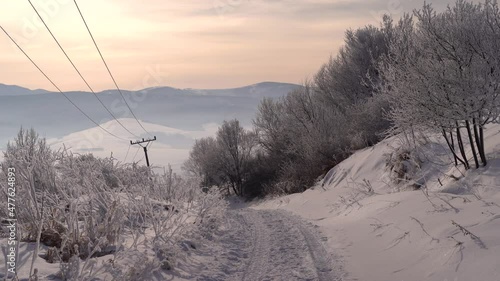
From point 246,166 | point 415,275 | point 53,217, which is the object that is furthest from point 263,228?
point 246,166

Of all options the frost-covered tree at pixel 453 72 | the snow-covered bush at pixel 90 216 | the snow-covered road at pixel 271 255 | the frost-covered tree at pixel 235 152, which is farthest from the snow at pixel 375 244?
the frost-covered tree at pixel 235 152

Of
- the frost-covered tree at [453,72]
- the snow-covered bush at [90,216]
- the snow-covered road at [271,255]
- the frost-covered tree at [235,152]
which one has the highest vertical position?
the frost-covered tree at [453,72]

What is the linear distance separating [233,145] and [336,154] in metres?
25.7

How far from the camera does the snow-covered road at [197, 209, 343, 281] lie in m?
7.55

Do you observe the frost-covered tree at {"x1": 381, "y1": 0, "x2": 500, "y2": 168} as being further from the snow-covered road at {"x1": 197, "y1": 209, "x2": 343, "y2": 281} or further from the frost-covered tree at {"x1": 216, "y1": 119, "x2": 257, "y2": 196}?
the frost-covered tree at {"x1": 216, "y1": 119, "x2": 257, "y2": 196}

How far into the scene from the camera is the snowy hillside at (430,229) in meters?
6.36

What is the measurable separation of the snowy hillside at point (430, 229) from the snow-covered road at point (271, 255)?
1.47 ft

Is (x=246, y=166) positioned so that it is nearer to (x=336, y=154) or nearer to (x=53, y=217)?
(x=336, y=154)

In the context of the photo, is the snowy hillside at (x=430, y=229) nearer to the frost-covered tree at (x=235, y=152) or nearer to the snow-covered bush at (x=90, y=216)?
the snow-covered bush at (x=90, y=216)

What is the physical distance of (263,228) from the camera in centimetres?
1312

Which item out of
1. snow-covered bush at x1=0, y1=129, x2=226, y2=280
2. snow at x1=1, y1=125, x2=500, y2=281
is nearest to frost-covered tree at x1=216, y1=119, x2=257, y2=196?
snow at x1=1, y1=125, x2=500, y2=281

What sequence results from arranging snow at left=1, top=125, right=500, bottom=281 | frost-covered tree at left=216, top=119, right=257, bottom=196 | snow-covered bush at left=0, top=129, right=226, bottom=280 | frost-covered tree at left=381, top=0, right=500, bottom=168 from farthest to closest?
1. frost-covered tree at left=216, top=119, right=257, bottom=196
2. frost-covered tree at left=381, top=0, right=500, bottom=168
3. snow at left=1, top=125, right=500, bottom=281
4. snow-covered bush at left=0, top=129, right=226, bottom=280

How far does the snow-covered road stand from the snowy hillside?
45 cm

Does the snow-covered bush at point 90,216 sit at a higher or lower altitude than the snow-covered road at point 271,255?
higher
